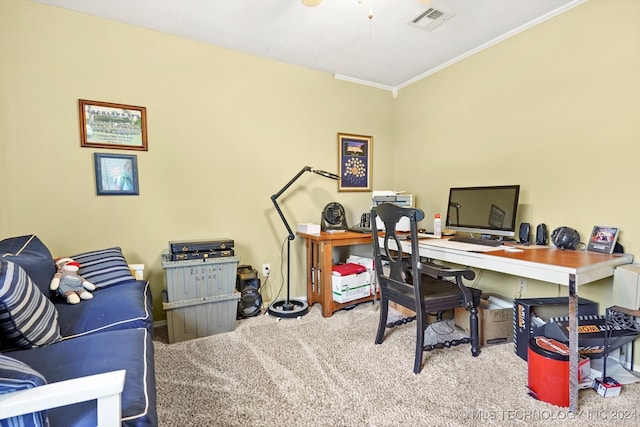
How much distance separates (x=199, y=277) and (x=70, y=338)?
100 cm

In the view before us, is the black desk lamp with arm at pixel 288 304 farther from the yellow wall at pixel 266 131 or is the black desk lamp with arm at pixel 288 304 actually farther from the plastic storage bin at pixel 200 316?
the plastic storage bin at pixel 200 316

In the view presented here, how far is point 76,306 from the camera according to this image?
171 centimetres

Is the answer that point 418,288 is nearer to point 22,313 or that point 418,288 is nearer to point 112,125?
point 22,313

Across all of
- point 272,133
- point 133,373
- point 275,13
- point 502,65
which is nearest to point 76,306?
point 133,373

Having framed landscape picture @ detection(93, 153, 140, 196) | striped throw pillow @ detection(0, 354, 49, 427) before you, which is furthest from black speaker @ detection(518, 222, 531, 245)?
framed landscape picture @ detection(93, 153, 140, 196)

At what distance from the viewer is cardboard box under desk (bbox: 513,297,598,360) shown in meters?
1.95

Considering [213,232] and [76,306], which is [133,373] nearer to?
[76,306]

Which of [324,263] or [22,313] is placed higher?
[22,313]

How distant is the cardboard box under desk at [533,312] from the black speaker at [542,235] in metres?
0.42

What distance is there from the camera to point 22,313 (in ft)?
4.06

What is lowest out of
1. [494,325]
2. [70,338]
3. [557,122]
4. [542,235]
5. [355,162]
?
[494,325]

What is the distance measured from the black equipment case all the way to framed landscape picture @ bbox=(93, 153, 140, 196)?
22.2 inches

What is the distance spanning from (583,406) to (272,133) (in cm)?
287

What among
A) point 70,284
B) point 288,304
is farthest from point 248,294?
point 70,284
